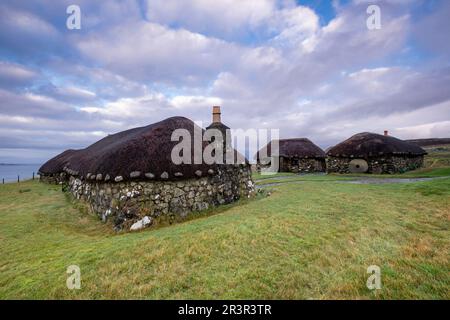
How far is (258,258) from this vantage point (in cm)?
507

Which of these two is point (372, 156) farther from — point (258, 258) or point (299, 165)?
point (258, 258)

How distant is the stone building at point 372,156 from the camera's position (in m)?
25.0

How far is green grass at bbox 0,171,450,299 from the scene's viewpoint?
4.01 meters

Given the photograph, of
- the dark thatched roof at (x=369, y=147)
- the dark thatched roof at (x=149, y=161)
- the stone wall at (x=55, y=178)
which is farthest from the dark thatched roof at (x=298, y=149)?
the stone wall at (x=55, y=178)

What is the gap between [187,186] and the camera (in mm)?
10094

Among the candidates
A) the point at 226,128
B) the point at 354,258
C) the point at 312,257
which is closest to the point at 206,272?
the point at 312,257

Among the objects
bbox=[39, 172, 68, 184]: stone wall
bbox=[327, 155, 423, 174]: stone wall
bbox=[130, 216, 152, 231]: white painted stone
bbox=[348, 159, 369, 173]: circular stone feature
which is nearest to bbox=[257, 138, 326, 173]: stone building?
bbox=[327, 155, 423, 174]: stone wall

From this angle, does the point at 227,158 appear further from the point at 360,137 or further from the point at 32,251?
the point at 360,137

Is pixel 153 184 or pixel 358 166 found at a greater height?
pixel 153 184

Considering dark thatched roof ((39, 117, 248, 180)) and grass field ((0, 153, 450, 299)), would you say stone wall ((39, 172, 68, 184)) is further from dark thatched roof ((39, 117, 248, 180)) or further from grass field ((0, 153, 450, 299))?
grass field ((0, 153, 450, 299))

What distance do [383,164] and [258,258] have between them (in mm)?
26084

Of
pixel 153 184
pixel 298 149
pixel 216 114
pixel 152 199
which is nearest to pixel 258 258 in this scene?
pixel 152 199

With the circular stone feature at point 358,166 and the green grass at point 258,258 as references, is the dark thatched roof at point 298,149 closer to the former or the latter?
the circular stone feature at point 358,166

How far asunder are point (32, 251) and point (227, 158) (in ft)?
28.2
